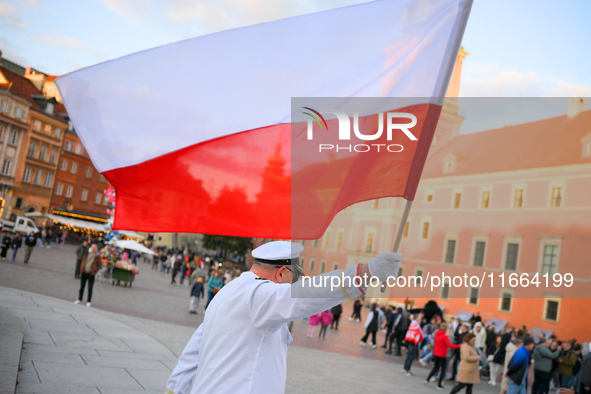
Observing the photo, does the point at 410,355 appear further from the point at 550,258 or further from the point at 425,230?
the point at 425,230

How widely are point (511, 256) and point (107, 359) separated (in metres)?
6.40

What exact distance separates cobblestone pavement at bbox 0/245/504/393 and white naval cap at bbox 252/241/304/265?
6.42 metres

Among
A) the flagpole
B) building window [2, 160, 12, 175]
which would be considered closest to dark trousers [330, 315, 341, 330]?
the flagpole

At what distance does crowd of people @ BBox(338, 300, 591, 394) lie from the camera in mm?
11234

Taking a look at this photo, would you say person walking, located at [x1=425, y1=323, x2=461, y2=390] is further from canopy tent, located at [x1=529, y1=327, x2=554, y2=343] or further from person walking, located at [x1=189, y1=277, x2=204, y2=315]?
person walking, located at [x1=189, y1=277, x2=204, y2=315]

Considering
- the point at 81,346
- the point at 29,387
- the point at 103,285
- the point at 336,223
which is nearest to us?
the point at 336,223

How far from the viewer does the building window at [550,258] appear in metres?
4.04

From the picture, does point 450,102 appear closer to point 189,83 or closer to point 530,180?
point 530,180

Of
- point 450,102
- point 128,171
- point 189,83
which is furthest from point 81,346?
point 450,102

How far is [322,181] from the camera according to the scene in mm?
3941

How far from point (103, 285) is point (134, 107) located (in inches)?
808

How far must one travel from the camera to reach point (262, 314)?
2869 millimetres

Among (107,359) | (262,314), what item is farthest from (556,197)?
(107,359)

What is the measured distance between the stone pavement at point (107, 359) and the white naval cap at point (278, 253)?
142 inches
